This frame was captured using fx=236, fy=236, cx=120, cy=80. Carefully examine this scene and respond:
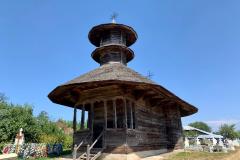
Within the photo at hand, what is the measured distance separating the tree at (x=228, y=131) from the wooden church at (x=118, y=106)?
5853 centimetres

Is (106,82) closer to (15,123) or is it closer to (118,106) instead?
(118,106)

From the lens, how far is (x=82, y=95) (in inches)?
557

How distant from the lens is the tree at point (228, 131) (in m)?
70.4

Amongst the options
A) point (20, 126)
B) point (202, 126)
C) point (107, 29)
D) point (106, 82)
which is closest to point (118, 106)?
point (106, 82)

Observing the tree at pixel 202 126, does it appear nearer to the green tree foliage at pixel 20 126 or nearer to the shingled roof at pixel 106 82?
the green tree foliage at pixel 20 126

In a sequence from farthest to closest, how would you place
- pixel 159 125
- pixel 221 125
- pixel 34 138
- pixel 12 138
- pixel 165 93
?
pixel 221 125 < pixel 34 138 < pixel 12 138 < pixel 159 125 < pixel 165 93

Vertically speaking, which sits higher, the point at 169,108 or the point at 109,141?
the point at 169,108

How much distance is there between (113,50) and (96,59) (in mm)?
2112

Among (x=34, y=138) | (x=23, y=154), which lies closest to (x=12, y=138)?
(x=34, y=138)

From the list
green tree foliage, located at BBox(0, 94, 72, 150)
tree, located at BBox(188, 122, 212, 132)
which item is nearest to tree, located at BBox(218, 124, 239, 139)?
tree, located at BBox(188, 122, 212, 132)

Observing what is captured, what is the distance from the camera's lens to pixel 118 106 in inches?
535

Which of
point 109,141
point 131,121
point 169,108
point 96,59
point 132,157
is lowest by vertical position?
point 132,157

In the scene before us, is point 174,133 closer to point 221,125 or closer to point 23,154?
point 23,154

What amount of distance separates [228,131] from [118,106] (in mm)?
67294
